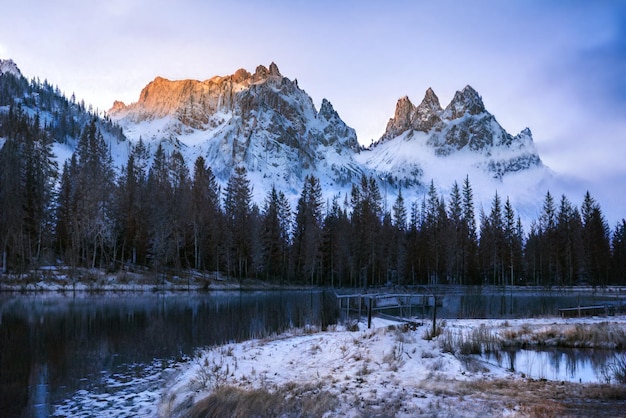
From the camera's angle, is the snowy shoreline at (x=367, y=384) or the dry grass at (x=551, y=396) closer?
the dry grass at (x=551, y=396)

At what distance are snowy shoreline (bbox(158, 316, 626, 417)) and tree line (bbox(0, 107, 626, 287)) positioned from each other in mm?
47465

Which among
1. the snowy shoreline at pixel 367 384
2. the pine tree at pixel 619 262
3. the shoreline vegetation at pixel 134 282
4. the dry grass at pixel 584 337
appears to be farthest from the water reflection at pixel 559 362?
the pine tree at pixel 619 262

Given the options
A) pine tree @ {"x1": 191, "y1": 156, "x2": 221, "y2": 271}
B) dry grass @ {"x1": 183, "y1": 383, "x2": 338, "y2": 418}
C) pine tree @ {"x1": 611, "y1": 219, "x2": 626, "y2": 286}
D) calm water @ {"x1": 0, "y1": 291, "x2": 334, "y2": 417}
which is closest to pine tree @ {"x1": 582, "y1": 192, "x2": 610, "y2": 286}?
pine tree @ {"x1": 611, "y1": 219, "x2": 626, "y2": 286}

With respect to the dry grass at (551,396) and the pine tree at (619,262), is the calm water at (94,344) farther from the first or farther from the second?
the pine tree at (619,262)

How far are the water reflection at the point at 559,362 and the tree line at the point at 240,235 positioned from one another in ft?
168

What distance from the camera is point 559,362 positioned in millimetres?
15398

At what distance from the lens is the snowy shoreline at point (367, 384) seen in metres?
9.31

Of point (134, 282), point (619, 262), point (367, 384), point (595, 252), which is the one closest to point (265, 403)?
point (367, 384)

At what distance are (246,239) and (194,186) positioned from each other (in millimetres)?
12782

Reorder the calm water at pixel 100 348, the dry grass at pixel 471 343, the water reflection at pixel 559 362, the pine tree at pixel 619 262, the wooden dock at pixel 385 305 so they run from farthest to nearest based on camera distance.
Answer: the pine tree at pixel 619 262 < the wooden dock at pixel 385 305 < the dry grass at pixel 471 343 < the water reflection at pixel 559 362 < the calm water at pixel 100 348

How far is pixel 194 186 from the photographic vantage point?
259 ft

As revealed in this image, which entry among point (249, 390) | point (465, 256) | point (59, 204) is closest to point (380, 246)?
point (465, 256)

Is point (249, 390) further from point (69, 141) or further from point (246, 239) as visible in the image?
point (69, 141)

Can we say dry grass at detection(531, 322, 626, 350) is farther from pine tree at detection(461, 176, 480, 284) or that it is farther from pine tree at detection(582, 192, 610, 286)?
pine tree at detection(461, 176, 480, 284)
